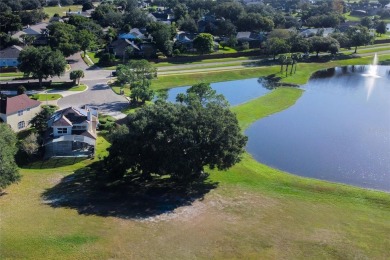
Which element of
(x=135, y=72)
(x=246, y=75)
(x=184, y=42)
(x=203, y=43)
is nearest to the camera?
(x=135, y=72)

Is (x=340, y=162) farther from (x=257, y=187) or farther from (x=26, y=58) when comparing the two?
(x=26, y=58)

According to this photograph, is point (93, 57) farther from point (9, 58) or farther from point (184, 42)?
point (184, 42)

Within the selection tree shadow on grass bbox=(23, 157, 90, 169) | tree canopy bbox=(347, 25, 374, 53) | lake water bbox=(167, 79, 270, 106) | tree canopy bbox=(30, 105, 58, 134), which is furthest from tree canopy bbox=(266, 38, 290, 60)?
tree shadow on grass bbox=(23, 157, 90, 169)

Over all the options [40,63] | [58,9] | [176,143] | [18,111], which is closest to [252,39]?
[40,63]

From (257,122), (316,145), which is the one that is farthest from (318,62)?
(316,145)

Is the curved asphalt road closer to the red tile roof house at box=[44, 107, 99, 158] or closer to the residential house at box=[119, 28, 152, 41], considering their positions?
the red tile roof house at box=[44, 107, 99, 158]

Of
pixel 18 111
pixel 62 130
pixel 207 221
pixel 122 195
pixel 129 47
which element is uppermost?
pixel 129 47
